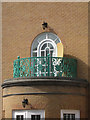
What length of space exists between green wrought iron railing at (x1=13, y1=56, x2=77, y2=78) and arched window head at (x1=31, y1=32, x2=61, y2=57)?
1.02 metres

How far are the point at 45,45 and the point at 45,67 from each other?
7.24 feet

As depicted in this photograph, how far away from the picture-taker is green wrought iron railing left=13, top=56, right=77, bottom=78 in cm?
2566

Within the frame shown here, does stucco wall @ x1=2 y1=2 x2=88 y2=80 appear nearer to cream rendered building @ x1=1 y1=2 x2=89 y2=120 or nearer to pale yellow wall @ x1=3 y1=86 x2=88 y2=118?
cream rendered building @ x1=1 y1=2 x2=89 y2=120

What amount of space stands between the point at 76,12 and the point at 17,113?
622cm

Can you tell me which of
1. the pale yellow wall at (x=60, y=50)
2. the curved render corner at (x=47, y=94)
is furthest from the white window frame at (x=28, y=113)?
the pale yellow wall at (x=60, y=50)

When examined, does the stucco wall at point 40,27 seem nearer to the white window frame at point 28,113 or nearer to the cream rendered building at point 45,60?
the cream rendered building at point 45,60

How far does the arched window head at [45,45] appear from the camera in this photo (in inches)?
1078

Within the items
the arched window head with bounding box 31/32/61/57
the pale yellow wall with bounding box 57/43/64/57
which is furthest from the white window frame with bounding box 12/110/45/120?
the arched window head with bounding box 31/32/61/57

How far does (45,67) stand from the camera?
25625mm

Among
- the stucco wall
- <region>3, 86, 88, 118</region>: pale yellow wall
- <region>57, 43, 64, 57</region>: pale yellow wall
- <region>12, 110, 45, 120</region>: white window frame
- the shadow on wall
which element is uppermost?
the stucco wall

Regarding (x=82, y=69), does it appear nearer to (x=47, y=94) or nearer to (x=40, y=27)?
(x=47, y=94)

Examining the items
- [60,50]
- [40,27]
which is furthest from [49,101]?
[40,27]

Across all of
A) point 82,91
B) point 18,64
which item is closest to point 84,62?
point 82,91

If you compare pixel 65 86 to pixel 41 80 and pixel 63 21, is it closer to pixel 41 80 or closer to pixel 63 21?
pixel 41 80
